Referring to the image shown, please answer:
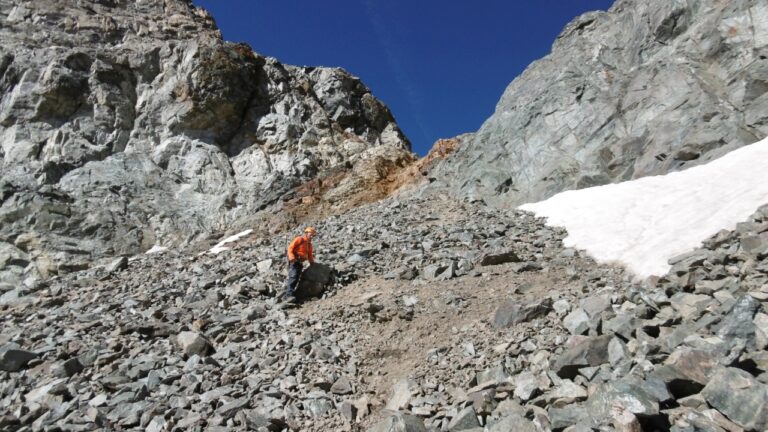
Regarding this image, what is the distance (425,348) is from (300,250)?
540cm

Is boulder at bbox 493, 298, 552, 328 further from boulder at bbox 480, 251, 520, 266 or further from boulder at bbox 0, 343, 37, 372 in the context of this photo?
boulder at bbox 0, 343, 37, 372

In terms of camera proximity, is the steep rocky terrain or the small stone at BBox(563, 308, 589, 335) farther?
the small stone at BBox(563, 308, 589, 335)

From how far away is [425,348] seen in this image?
9219 mm

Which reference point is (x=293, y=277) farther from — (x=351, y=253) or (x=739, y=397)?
(x=739, y=397)

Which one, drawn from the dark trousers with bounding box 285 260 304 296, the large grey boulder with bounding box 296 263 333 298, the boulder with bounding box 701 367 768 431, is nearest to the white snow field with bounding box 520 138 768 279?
the boulder with bounding box 701 367 768 431

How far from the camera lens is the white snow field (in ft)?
36.2

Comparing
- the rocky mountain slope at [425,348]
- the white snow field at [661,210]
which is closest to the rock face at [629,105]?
the white snow field at [661,210]

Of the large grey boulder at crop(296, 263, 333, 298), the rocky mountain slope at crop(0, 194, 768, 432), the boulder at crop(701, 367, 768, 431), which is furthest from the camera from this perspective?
the large grey boulder at crop(296, 263, 333, 298)

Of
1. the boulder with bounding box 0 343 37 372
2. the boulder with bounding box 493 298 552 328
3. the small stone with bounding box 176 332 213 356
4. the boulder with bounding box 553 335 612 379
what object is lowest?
the boulder with bounding box 553 335 612 379

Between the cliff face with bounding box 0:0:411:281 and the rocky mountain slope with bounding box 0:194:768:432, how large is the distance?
17338mm

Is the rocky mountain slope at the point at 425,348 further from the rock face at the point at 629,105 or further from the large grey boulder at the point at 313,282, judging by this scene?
the rock face at the point at 629,105

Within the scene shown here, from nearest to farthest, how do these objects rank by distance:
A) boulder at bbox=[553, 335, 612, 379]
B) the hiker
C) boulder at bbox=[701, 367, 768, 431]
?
boulder at bbox=[701, 367, 768, 431] → boulder at bbox=[553, 335, 612, 379] → the hiker

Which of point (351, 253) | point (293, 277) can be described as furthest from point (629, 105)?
point (293, 277)

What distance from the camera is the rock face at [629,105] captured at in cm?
1770
